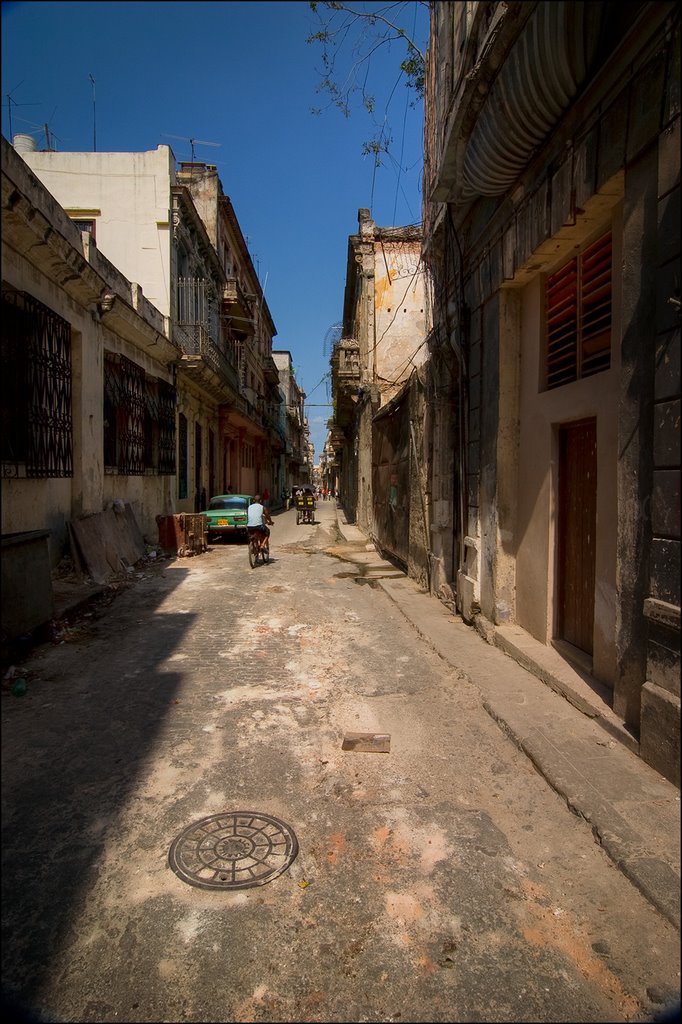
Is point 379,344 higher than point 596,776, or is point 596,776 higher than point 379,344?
point 379,344

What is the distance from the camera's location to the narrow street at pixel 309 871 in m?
2.02

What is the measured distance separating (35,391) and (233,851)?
7.67 metres

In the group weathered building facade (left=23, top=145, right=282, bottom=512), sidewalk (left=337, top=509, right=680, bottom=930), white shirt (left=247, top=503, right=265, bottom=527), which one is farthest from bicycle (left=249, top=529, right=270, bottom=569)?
sidewalk (left=337, top=509, right=680, bottom=930)

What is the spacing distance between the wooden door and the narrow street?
111 centimetres

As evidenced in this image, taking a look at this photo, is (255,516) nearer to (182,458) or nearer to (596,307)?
(182,458)

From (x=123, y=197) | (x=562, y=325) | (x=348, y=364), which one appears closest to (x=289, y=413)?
(x=348, y=364)

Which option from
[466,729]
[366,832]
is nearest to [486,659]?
[466,729]

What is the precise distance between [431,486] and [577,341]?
4632 millimetres

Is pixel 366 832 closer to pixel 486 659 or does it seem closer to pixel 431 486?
pixel 486 659

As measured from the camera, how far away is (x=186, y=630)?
701 cm

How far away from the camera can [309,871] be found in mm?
2635

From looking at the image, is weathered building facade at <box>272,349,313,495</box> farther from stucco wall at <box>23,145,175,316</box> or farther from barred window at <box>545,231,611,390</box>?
barred window at <box>545,231,611,390</box>

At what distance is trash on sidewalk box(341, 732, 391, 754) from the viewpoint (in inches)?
151

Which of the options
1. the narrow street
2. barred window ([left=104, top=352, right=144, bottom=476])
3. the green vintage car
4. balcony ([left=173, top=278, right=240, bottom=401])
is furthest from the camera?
balcony ([left=173, top=278, right=240, bottom=401])
